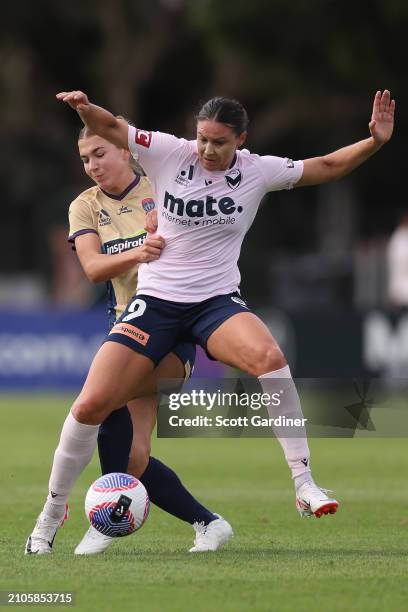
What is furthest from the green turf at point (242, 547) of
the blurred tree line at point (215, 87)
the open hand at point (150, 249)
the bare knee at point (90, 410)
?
the blurred tree line at point (215, 87)

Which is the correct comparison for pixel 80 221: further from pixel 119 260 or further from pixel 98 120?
pixel 98 120

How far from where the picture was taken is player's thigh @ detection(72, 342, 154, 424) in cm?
760

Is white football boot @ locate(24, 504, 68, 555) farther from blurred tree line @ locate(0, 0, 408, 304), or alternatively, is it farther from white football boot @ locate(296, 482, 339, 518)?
blurred tree line @ locate(0, 0, 408, 304)

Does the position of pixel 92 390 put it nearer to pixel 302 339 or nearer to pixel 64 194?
pixel 302 339

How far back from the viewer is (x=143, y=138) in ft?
25.7

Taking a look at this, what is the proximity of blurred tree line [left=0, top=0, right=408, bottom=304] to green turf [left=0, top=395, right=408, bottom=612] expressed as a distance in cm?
1600

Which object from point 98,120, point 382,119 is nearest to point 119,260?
point 98,120

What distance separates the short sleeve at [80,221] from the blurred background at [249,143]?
472 inches

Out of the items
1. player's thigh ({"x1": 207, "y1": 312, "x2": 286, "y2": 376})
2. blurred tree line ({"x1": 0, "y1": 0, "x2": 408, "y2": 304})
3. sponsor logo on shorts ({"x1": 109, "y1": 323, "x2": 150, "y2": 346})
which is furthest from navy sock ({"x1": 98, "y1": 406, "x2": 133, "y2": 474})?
blurred tree line ({"x1": 0, "y1": 0, "x2": 408, "y2": 304})

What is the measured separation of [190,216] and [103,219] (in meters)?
0.62

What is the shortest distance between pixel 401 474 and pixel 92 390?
545 centimetres

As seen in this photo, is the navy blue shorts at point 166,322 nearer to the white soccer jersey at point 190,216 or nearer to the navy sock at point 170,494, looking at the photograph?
the white soccer jersey at point 190,216

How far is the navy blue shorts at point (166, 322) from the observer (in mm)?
7762

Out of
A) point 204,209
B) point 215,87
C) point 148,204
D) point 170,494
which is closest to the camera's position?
point 204,209
